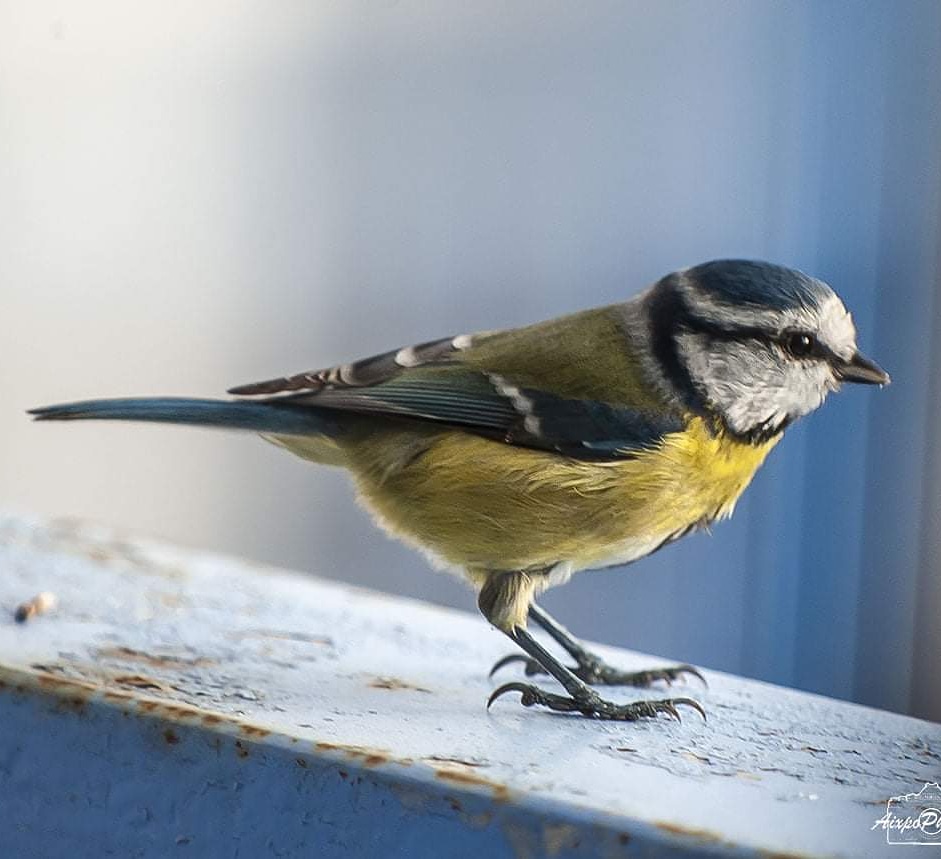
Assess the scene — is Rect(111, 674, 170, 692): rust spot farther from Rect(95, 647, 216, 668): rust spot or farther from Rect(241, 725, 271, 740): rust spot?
Rect(241, 725, 271, 740): rust spot

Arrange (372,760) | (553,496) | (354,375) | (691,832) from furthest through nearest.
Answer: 1. (354,375)
2. (553,496)
3. (372,760)
4. (691,832)

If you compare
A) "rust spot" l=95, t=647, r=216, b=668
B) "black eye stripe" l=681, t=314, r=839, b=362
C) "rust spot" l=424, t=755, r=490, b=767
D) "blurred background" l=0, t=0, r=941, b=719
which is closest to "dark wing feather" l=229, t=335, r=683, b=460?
"black eye stripe" l=681, t=314, r=839, b=362

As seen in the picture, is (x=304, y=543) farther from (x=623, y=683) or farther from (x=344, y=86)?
(x=623, y=683)

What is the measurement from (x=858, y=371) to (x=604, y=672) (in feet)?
1.49

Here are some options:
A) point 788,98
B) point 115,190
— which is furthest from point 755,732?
point 115,190

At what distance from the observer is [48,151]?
3.99 m

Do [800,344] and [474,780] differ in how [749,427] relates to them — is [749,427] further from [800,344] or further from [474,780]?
[474,780]

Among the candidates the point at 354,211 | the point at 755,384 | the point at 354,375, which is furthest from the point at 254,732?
the point at 354,211

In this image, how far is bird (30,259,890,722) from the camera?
1473mm

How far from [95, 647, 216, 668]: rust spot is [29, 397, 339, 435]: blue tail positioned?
0.26 metres

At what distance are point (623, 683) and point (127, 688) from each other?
1.99 feet

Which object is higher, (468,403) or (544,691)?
(468,403)

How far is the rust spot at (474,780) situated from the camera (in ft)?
3.15

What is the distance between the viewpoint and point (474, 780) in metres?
0.98
